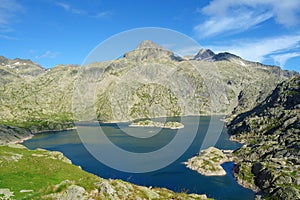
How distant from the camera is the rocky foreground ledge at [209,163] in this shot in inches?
5089

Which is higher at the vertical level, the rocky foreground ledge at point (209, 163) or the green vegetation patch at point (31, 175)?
the green vegetation patch at point (31, 175)

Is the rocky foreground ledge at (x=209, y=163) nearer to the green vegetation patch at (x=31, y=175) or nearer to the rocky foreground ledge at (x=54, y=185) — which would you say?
the green vegetation patch at (x=31, y=175)

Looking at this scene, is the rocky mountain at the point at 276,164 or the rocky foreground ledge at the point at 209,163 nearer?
the rocky mountain at the point at 276,164

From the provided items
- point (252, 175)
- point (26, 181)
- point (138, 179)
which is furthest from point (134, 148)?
point (26, 181)

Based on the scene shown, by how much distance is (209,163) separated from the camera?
445ft

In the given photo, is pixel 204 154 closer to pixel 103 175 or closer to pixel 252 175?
pixel 252 175

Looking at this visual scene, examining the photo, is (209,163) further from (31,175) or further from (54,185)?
(54,185)

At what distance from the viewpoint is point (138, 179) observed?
115375 millimetres

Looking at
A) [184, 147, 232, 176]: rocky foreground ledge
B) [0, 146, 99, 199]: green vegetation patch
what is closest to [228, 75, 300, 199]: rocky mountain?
[184, 147, 232, 176]: rocky foreground ledge

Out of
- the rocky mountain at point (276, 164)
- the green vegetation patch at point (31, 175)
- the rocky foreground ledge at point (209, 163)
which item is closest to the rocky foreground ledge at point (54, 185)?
the green vegetation patch at point (31, 175)

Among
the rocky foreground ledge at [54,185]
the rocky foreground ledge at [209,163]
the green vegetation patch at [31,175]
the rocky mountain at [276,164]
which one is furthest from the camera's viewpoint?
the rocky foreground ledge at [209,163]

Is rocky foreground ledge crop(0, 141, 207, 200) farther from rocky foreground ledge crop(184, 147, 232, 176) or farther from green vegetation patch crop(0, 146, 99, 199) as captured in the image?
rocky foreground ledge crop(184, 147, 232, 176)

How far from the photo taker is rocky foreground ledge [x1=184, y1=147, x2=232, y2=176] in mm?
129250

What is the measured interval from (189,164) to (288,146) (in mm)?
59778
